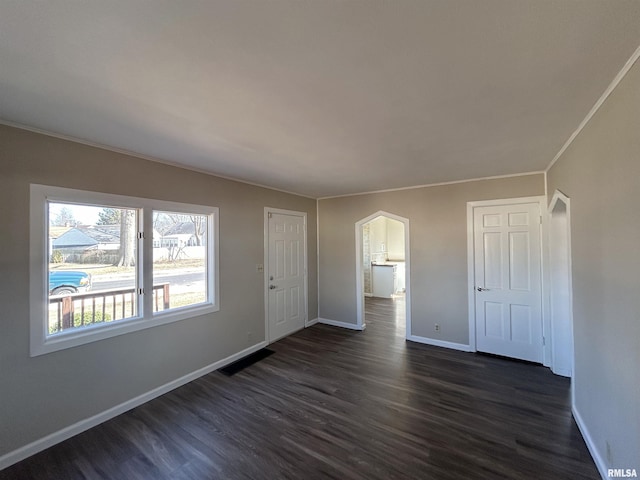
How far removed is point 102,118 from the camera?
192cm

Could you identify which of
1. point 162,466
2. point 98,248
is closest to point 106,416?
point 162,466

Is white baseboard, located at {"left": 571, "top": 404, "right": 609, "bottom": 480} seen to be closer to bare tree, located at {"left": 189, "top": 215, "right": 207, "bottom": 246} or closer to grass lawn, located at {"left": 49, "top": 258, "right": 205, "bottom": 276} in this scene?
grass lawn, located at {"left": 49, "top": 258, "right": 205, "bottom": 276}

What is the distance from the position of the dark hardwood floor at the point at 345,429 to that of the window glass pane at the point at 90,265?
1.01 metres

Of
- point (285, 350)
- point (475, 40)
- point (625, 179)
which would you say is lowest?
point (285, 350)

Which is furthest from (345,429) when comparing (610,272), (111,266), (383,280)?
(383,280)

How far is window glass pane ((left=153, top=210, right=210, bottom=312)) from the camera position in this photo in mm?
2934

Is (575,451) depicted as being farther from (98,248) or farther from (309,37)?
(98,248)

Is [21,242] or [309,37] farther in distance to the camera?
[21,242]

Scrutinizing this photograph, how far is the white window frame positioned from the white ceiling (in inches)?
21.4

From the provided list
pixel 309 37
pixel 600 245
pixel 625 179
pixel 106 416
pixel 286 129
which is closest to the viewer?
pixel 309 37

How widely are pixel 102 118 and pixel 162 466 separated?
8.54 ft

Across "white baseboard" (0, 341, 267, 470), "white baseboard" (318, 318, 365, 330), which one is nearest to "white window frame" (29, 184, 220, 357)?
"white baseboard" (0, 341, 267, 470)

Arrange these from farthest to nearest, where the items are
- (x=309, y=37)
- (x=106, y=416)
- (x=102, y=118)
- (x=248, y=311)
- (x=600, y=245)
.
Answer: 1. (x=248, y=311)
2. (x=106, y=416)
3. (x=102, y=118)
4. (x=600, y=245)
5. (x=309, y=37)

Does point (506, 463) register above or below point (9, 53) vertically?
below
